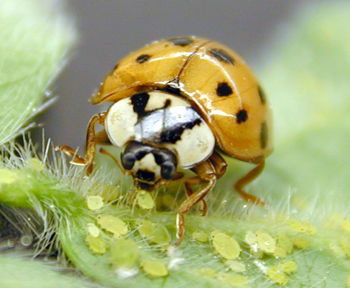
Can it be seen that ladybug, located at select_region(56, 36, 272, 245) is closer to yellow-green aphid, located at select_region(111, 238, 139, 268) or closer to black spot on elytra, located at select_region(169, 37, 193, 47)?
black spot on elytra, located at select_region(169, 37, 193, 47)

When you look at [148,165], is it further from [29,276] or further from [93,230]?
[29,276]

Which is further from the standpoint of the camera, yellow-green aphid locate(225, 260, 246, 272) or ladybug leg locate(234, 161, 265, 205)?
ladybug leg locate(234, 161, 265, 205)

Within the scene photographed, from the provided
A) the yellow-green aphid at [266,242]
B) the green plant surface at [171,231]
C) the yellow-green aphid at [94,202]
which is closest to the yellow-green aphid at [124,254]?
the green plant surface at [171,231]

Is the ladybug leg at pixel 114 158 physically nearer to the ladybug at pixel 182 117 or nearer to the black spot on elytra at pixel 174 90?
the ladybug at pixel 182 117

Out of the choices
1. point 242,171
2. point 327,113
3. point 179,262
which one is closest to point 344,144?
point 327,113

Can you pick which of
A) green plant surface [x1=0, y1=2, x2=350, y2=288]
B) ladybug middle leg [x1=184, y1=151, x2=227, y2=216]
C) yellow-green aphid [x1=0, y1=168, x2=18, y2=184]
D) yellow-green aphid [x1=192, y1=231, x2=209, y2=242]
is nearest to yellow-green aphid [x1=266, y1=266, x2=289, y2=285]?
green plant surface [x1=0, y1=2, x2=350, y2=288]

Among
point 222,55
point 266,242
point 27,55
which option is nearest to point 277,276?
point 266,242
